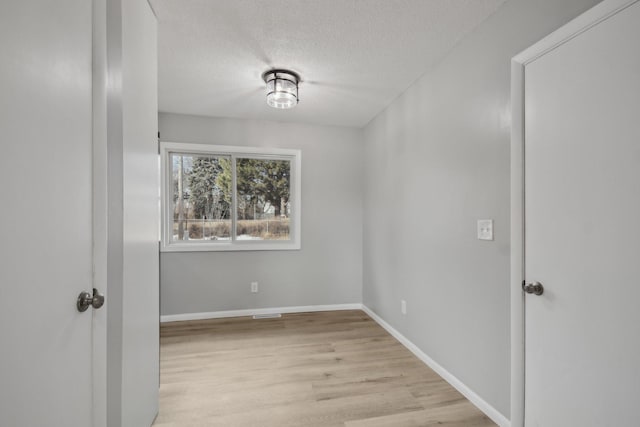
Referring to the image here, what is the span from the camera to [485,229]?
1.78 m

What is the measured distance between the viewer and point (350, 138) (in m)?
3.87

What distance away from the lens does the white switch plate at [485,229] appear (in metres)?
1.73

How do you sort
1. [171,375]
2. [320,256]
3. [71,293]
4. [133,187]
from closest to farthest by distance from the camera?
1. [71,293]
2. [133,187]
3. [171,375]
4. [320,256]

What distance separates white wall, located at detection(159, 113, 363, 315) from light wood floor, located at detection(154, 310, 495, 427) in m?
0.46

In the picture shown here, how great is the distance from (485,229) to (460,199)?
31 cm

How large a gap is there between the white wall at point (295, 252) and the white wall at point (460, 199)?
2.72 ft

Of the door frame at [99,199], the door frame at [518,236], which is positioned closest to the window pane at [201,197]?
the door frame at [99,199]

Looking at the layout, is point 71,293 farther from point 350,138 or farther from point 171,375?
point 350,138

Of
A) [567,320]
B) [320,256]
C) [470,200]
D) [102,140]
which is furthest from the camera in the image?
[320,256]

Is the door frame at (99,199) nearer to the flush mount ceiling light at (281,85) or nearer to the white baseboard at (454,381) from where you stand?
the flush mount ceiling light at (281,85)

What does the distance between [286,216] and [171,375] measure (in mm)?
2140

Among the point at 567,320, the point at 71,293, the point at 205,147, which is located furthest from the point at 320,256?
the point at 71,293

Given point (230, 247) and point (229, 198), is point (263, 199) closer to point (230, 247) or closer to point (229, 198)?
point (229, 198)

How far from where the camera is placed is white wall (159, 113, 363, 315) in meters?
3.38
